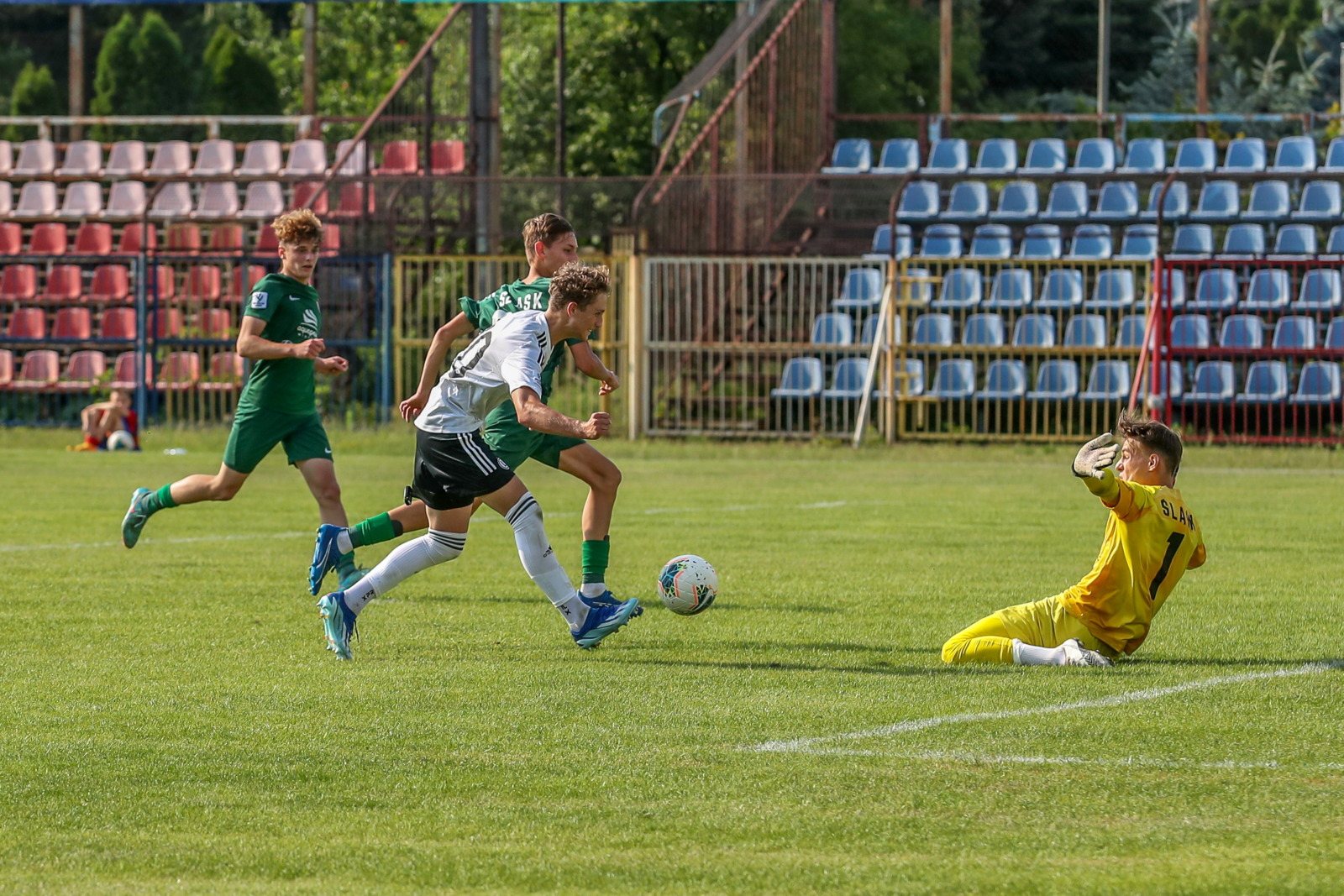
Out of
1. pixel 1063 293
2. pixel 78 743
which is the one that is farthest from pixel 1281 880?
pixel 1063 293

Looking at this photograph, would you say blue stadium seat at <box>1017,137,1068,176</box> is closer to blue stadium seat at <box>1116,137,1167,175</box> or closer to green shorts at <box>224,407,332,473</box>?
blue stadium seat at <box>1116,137,1167,175</box>

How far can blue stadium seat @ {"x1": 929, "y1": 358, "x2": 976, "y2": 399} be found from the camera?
23453 millimetres

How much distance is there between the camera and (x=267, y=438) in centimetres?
1016

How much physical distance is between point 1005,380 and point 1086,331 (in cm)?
117

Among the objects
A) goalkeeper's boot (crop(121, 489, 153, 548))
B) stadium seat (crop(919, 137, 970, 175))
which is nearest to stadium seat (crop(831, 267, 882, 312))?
stadium seat (crop(919, 137, 970, 175))

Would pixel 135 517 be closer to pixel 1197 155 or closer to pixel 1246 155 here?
pixel 1197 155

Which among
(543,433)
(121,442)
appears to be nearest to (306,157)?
(121,442)

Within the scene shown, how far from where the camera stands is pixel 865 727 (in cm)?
618

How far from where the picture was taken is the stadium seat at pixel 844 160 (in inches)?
1115

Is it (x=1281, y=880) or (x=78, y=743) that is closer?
(x=1281, y=880)

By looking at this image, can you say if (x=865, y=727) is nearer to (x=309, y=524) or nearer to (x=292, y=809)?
(x=292, y=809)

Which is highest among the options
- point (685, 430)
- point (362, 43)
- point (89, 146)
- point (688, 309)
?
point (362, 43)

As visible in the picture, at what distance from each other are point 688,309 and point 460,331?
14.9 m

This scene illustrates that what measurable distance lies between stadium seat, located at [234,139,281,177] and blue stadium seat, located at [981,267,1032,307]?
12.7 metres
